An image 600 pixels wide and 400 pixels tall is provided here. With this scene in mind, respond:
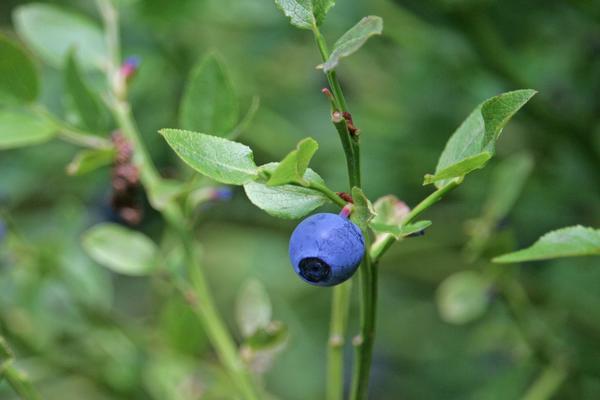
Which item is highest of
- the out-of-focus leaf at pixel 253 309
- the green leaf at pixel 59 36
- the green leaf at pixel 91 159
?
the green leaf at pixel 59 36

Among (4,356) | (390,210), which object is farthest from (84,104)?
(390,210)

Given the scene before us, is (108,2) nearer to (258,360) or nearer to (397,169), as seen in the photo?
(258,360)

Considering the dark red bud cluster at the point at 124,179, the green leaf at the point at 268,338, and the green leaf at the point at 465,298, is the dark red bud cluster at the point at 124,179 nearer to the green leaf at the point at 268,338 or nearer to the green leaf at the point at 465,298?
the green leaf at the point at 268,338

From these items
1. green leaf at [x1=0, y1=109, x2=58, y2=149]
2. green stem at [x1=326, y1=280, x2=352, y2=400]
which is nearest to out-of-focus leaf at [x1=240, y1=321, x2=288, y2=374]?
green stem at [x1=326, y1=280, x2=352, y2=400]

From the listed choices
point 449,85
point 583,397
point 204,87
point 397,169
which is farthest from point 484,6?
point 204,87

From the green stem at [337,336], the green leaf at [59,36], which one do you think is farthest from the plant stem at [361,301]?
the green leaf at [59,36]
